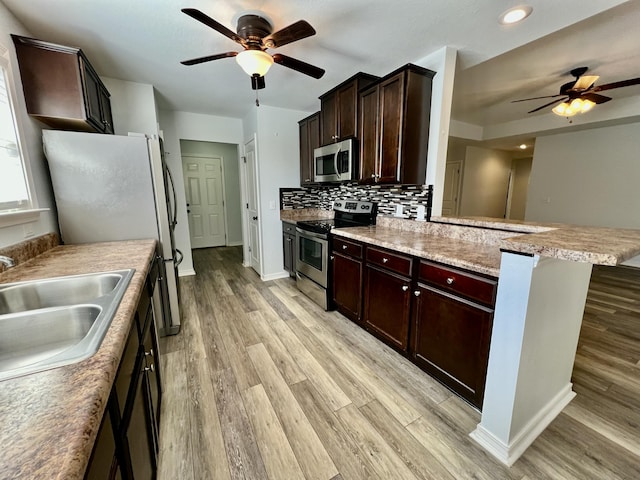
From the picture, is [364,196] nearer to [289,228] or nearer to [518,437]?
[289,228]

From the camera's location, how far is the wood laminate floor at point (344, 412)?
1.29 m

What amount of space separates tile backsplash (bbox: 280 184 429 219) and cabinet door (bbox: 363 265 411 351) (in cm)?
79

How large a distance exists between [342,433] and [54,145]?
8.70 feet

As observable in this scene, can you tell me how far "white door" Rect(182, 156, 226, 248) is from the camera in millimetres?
5484

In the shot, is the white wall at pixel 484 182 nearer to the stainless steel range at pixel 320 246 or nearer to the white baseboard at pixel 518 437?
the stainless steel range at pixel 320 246

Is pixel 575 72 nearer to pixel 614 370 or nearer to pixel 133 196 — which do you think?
pixel 614 370

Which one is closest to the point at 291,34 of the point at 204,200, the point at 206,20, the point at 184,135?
the point at 206,20

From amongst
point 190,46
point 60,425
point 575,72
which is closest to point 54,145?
point 190,46

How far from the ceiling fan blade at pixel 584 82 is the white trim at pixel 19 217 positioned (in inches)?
192

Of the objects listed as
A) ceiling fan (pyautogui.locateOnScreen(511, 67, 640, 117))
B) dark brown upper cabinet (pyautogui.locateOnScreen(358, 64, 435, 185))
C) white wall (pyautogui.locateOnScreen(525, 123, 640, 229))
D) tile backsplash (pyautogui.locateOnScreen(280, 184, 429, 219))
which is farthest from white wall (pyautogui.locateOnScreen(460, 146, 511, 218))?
dark brown upper cabinet (pyautogui.locateOnScreen(358, 64, 435, 185))

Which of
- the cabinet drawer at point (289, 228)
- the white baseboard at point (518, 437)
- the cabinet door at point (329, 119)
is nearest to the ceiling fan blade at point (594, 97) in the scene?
the cabinet door at point (329, 119)

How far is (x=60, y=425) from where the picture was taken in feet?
1.52

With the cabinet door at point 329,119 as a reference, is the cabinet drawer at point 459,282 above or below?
below

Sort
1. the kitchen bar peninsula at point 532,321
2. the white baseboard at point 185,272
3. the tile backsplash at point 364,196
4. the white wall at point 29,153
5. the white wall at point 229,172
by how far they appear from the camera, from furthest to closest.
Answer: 1. the white wall at point 229,172
2. the white baseboard at point 185,272
3. the tile backsplash at point 364,196
4. the white wall at point 29,153
5. the kitchen bar peninsula at point 532,321
